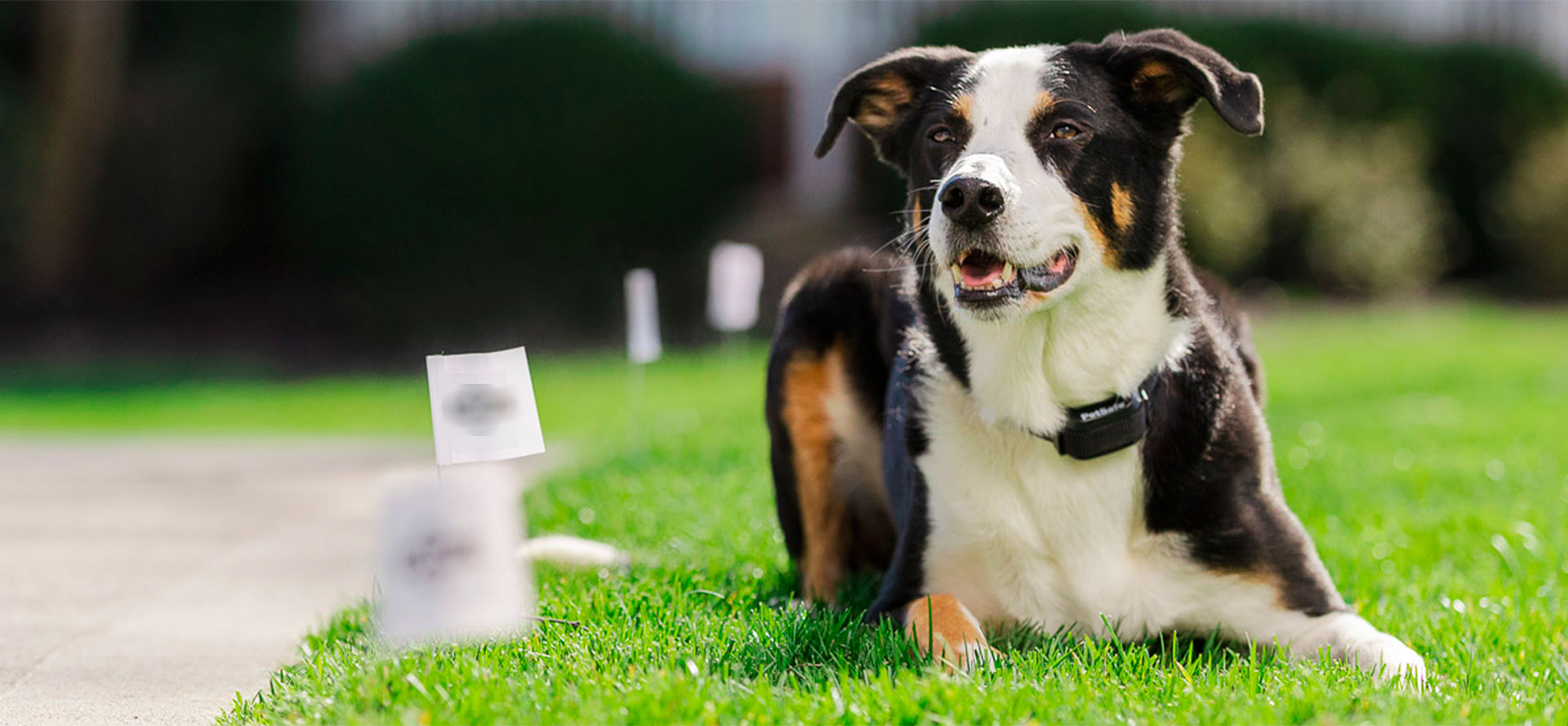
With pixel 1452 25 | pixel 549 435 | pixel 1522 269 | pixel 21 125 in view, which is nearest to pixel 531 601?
pixel 549 435

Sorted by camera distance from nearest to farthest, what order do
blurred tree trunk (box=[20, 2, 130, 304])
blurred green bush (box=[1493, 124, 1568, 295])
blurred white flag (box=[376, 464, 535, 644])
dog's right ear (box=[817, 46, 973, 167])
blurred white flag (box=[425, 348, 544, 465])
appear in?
blurred white flag (box=[376, 464, 535, 644]) < blurred white flag (box=[425, 348, 544, 465]) < dog's right ear (box=[817, 46, 973, 167]) < blurred tree trunk (box=[20, 2, 130, 304]) < blurred green bush (box=[1493, 124, 1568, 295])

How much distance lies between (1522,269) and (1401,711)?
1606 centimetres

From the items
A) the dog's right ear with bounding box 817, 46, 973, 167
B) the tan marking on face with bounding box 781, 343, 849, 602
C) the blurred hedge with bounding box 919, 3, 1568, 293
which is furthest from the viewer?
the blurred hedge with bounding box 919, 3, 1568, 293

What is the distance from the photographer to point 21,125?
592 inches

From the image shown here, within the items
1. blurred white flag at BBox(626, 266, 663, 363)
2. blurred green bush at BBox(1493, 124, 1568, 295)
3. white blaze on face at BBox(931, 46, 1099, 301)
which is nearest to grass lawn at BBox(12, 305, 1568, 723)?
blurred white flag at BBox(626, 266, 663, 363)

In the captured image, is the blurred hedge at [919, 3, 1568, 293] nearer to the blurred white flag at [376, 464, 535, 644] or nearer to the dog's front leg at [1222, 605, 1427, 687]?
the dog's front leg at [1222, 605, 1427, 687]

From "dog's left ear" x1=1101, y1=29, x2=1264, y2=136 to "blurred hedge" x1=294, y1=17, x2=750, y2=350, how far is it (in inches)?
461

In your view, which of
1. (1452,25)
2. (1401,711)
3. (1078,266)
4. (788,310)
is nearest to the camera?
(1401,711)

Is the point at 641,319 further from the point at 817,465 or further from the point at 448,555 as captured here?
the point at 448,555

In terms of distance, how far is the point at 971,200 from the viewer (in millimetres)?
3166

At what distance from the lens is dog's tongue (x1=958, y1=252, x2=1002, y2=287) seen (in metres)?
3.28

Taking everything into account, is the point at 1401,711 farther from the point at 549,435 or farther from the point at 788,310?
the point at 549,435

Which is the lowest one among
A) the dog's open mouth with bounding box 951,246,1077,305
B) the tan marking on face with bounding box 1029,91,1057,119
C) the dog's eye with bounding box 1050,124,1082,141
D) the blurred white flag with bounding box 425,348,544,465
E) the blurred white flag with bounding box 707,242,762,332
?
the blurred white flag with bounding box 707,242,762,332

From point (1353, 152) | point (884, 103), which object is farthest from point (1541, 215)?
point (884, 103)
